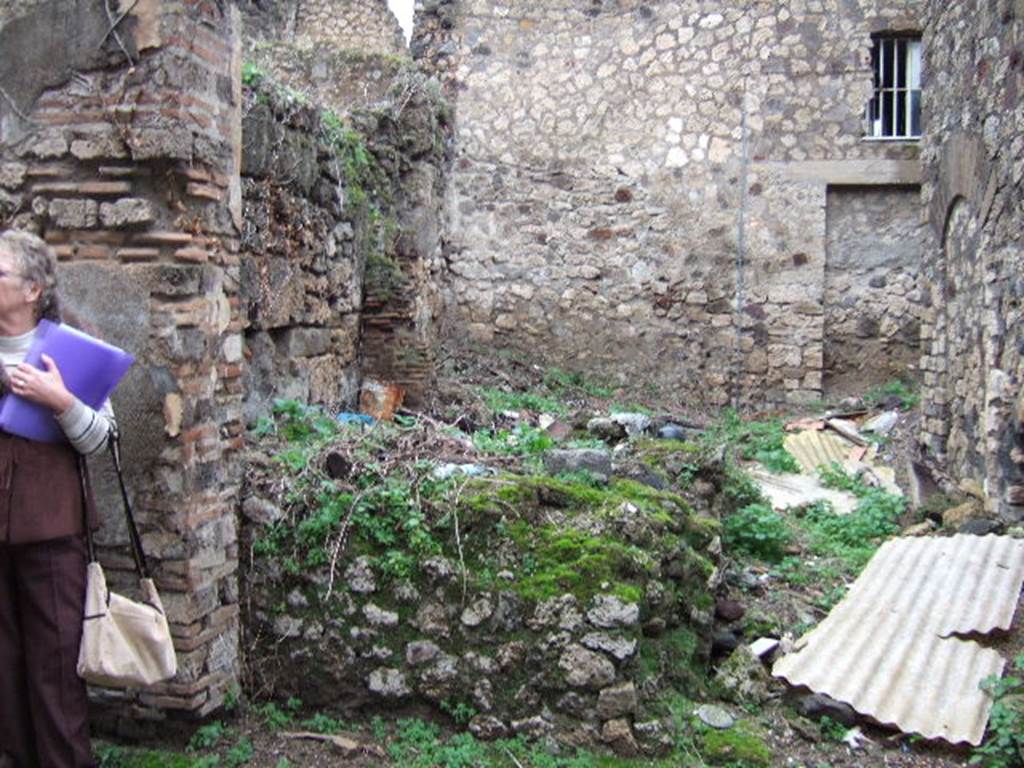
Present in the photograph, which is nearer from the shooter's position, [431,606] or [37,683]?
[37,683]

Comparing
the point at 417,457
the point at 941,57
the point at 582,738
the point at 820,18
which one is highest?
the point at 820,18

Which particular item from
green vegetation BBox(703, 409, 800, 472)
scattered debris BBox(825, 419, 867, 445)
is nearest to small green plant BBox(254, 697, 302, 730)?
green vegetation BBox(703, 409, 800, 472)

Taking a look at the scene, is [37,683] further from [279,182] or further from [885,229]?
[885,229]

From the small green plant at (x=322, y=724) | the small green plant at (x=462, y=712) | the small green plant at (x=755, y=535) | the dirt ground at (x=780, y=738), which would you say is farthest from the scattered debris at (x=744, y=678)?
the small green plant at (x=755, y=535)

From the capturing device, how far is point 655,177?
1086cm

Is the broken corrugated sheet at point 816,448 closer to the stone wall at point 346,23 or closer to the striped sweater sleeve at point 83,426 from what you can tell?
the striped sweater sleeve at point 83,426

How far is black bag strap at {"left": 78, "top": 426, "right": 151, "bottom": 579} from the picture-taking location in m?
3.04

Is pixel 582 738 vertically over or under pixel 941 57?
under

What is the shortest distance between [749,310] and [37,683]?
9012mm

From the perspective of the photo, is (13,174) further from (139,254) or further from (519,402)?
(519,402)

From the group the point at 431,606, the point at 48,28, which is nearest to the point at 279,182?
the point at 48,28

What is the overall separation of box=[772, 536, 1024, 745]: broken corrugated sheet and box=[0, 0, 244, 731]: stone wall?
7.92 ft

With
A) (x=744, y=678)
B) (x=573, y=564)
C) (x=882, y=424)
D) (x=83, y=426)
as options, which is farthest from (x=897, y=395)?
(x=83, y=426)

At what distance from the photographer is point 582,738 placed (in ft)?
11.7
